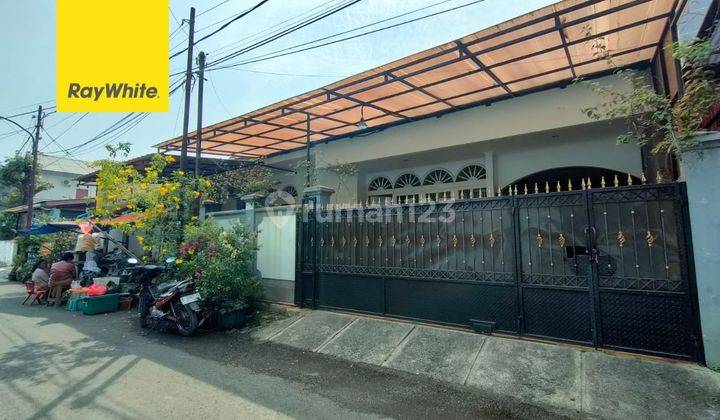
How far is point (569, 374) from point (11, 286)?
52.2ft

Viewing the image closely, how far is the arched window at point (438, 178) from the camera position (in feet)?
32.6

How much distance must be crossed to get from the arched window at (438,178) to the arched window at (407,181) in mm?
302

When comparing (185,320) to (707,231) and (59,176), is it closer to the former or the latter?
(707,231)

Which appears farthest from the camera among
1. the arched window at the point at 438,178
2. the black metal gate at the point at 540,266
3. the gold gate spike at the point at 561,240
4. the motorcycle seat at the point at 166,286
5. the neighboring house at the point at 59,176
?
the neighboring house at the point at 59,176

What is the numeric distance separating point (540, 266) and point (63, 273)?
10299 millimetres

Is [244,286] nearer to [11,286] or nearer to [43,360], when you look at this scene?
[43,360]

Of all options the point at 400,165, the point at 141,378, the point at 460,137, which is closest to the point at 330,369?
the point at 141,378

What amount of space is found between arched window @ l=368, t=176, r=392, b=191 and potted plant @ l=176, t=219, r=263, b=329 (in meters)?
5.24

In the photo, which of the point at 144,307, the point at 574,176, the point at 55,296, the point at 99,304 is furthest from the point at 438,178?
the point at 55,296

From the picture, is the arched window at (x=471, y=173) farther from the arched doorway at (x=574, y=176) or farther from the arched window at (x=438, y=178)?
the arched doorway at (x=574, y=176)

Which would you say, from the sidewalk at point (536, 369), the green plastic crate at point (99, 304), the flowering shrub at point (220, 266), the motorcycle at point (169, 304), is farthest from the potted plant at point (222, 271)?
the green plastic crate at point (99, 304)

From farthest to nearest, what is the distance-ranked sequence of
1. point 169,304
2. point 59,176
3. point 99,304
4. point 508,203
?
point 59,176 → point 99,304 → point 169,304 → point 508,203

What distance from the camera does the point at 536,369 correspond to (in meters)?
3.73

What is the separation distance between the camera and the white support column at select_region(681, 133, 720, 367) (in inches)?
134
